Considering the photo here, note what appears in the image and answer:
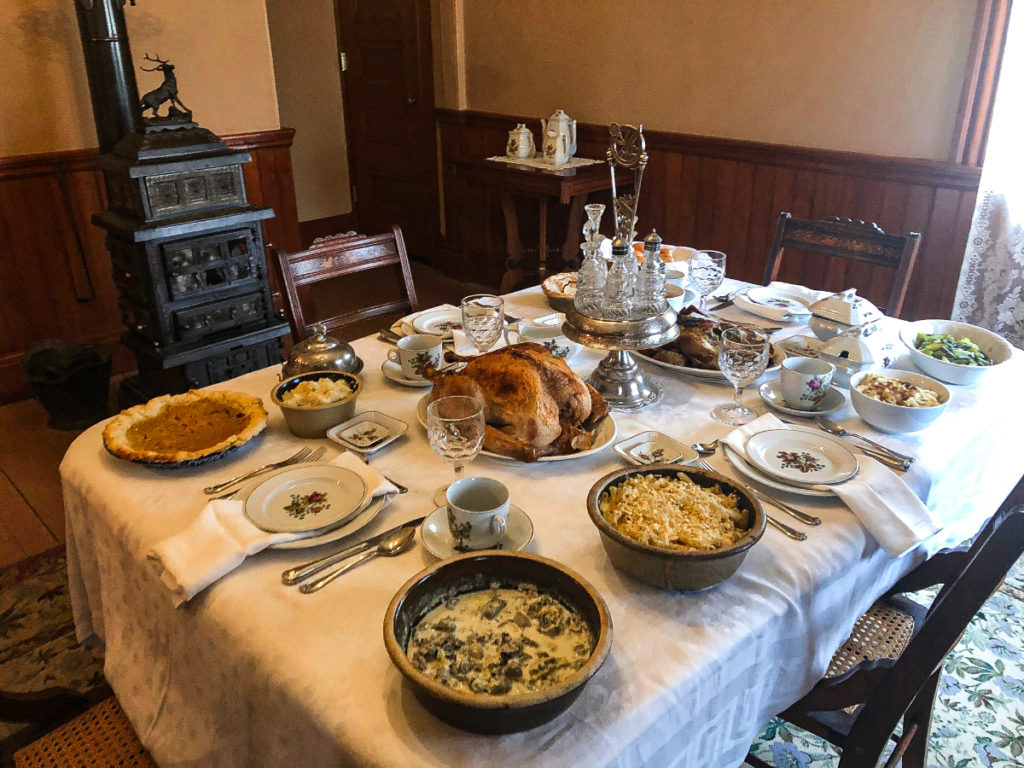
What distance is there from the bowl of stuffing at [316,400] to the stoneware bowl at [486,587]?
501mm

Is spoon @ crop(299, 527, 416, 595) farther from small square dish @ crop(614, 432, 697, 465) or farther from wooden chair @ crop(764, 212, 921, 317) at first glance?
wooden chair @ crop(764, 212, 921, 317)

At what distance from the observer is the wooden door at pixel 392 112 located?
169 inches

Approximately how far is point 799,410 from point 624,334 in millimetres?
335

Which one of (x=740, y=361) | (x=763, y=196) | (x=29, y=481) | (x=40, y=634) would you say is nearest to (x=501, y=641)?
(x=740, y=361)

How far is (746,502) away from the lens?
0.93m

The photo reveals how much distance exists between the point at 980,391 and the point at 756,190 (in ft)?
6.43

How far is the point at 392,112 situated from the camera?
4.60 metres

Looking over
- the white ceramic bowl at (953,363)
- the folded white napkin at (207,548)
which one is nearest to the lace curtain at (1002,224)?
the white ceramic bowl at (953,363)

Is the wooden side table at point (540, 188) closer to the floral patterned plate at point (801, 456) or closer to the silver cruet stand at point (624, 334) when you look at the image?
the silver cruet stand at point (624, 334)

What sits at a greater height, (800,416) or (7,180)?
(7,180)

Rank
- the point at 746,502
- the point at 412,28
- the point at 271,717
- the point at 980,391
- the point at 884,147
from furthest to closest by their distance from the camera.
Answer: the point at 412,28 < the point at 884,147 < the point at 980,391 < the point at 746,502 < the point at 271,717

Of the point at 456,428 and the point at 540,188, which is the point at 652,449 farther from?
the point at 540,188

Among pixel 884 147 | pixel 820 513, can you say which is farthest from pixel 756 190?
pixel 820 513

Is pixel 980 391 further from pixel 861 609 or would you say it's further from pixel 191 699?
pixel 191 699
